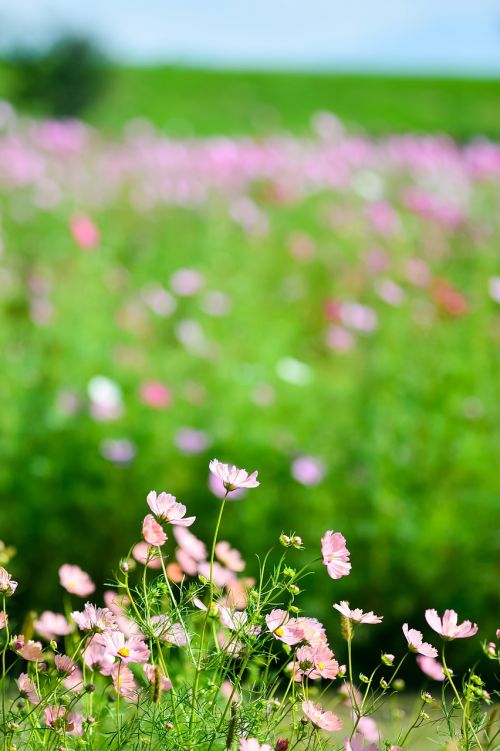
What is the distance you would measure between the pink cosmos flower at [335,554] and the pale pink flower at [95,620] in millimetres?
236

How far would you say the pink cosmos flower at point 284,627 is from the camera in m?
0.98

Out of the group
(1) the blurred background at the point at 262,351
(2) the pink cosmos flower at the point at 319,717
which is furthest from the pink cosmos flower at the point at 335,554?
(1) the blurred background at the point at 262,351

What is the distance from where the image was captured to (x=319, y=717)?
96 centimetres

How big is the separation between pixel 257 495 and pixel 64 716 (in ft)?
5.59

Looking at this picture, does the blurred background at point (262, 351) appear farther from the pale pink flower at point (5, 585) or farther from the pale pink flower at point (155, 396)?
the pale pink flower at point (5, 585)

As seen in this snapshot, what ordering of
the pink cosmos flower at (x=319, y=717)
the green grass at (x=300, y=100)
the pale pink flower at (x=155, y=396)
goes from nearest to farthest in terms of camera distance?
1. the pink cosmos flower at (x=319, y=717)
2. the pale pink flower at (x=155, y=396)
3. the green grass at (x=300, y=100)

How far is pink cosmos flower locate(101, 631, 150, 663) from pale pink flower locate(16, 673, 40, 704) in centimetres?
11

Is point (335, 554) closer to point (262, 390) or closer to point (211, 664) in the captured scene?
point (211, 664)

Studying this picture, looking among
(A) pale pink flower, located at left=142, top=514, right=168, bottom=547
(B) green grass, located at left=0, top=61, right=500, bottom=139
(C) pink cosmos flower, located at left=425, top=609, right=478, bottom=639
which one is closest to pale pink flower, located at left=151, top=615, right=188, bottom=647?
(A) pale pink flower, located at left=142, top=514, right=168, bottom=547

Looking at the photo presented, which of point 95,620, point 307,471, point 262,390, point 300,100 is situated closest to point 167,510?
point 95,620

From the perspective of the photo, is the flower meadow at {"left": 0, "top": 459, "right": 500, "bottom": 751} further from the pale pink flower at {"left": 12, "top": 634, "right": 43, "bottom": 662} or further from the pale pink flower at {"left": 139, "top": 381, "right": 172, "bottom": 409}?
the pale pink flower at {"left": 139, "top": 381, "right": 172, "bottom": 409}

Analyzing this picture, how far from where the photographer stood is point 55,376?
10.1 feet

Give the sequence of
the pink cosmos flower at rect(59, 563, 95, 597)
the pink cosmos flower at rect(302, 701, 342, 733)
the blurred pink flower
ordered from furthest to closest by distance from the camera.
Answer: the blurred pink flower → the pink cosmos flower at rect(59, 563, 95, 597) → the pink cosmos flower at rect(302, 701, 342, 733)

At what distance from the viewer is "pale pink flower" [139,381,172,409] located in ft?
9.49
